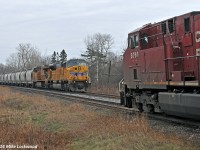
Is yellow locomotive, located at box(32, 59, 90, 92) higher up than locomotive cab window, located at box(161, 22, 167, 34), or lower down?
lower down

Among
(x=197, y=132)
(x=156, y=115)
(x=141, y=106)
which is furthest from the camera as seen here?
(x=141, y=106)

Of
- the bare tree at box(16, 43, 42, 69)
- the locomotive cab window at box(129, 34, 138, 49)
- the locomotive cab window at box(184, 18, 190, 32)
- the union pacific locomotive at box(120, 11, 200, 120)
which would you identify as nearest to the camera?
the union pacific locomotive at box(120, 11, 200, 120)

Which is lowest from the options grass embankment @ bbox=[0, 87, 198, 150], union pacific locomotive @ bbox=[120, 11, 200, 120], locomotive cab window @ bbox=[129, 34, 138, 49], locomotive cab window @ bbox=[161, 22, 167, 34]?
grass embankment @ bbox=[0, 87, 198, 150]

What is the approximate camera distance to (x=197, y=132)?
9.21 metres

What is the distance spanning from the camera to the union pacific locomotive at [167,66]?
10.5 meters

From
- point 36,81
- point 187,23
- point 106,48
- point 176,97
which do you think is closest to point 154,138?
point 176,97

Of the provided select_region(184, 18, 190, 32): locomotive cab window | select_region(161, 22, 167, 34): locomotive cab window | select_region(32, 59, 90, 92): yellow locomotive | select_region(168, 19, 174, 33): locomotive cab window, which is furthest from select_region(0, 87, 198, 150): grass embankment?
select_region(32, 59, 90, 92): yellow locomotive

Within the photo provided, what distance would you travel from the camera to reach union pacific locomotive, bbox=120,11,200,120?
34.6 ft

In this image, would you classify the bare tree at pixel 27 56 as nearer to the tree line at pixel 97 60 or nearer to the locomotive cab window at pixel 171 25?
the tree line at pixel 97 60

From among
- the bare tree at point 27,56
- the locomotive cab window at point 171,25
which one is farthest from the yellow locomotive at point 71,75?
the bare tree at point 27,56

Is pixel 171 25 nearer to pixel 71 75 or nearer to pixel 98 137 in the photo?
pixel 98 137

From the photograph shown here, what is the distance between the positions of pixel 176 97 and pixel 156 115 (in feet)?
7.86

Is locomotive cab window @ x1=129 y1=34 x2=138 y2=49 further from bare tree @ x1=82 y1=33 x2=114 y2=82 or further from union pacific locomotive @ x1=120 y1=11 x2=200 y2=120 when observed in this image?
bare tree @ x1=82 y1=33 x2=114 y2=82

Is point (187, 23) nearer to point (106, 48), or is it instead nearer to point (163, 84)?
point (163, 84)
